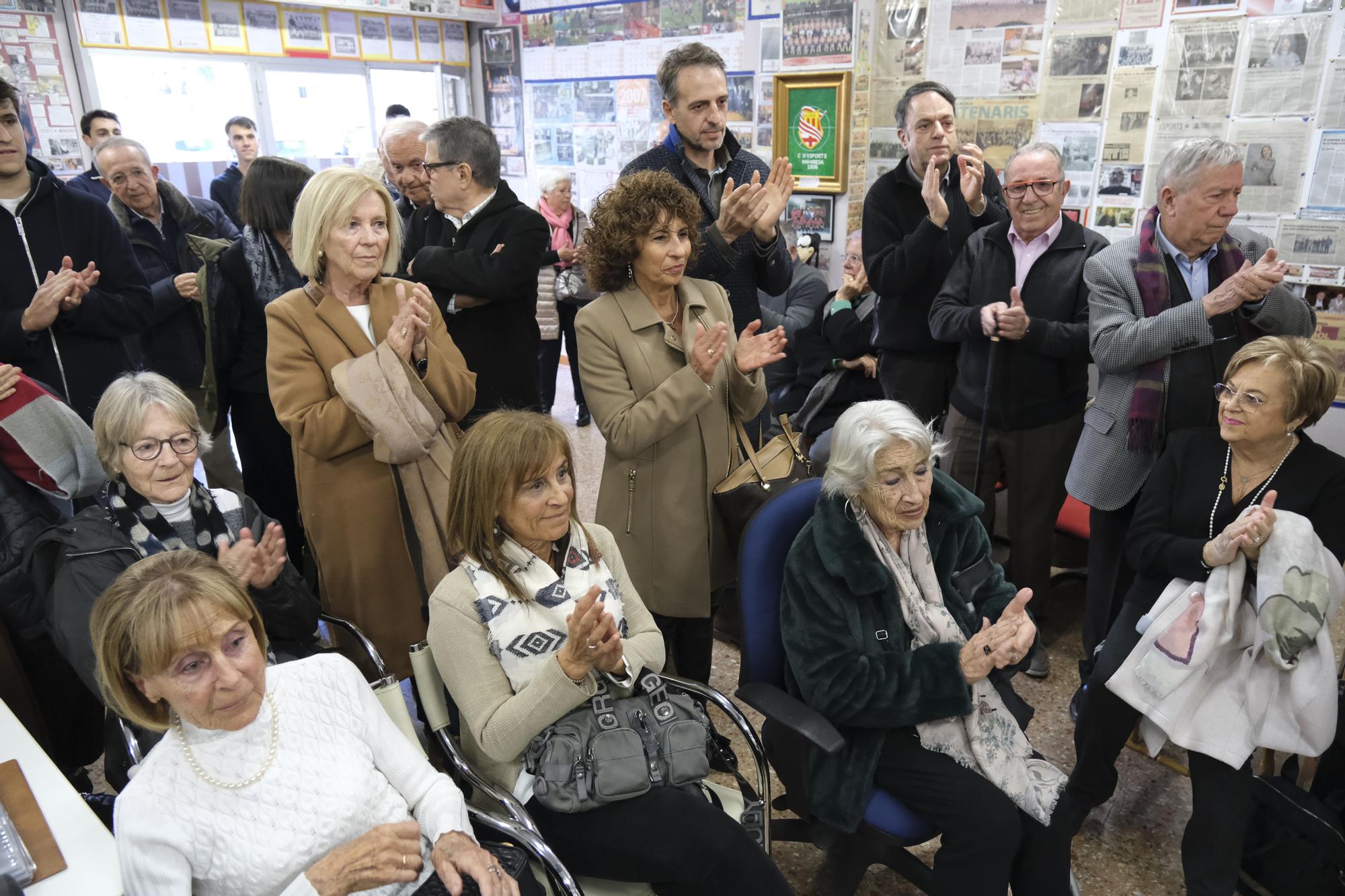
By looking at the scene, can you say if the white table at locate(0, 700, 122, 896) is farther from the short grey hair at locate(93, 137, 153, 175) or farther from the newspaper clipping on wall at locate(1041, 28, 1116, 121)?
the newspaper clipping on wall at locate(1041, 28, 1116, 121)

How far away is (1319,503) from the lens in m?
2.07

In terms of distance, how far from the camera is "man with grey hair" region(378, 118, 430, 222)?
372 centimetres

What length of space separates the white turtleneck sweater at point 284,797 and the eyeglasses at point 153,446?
67 centimetres

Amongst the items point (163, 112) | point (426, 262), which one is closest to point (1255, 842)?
point (426, 262)

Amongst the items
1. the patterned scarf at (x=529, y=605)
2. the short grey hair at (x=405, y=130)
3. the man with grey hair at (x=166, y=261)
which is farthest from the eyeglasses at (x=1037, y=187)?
the man with grey hair at (x=166, y=261)

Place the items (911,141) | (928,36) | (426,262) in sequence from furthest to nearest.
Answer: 1. (928,36)
2. (911,141)
3. (426,262)

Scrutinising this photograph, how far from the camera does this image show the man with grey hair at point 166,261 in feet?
11.7

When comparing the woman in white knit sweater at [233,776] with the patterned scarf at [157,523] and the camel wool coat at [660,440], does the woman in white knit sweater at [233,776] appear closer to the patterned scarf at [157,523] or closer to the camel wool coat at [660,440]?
the patterned scarf at [157,523]

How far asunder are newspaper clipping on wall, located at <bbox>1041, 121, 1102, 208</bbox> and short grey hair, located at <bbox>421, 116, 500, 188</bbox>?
106 inches

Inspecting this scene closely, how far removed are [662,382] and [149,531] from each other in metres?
1.21

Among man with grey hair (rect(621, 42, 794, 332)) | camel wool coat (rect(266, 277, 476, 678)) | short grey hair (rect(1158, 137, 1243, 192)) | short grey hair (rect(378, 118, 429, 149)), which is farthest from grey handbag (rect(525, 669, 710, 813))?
short grey hair (rect(378, 118, 429, 149))

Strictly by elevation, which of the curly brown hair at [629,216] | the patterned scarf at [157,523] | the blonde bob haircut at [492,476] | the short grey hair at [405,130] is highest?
the short grey hair at [405,130]

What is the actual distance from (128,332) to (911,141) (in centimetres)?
273

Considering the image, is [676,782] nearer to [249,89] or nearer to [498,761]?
[498,761]
